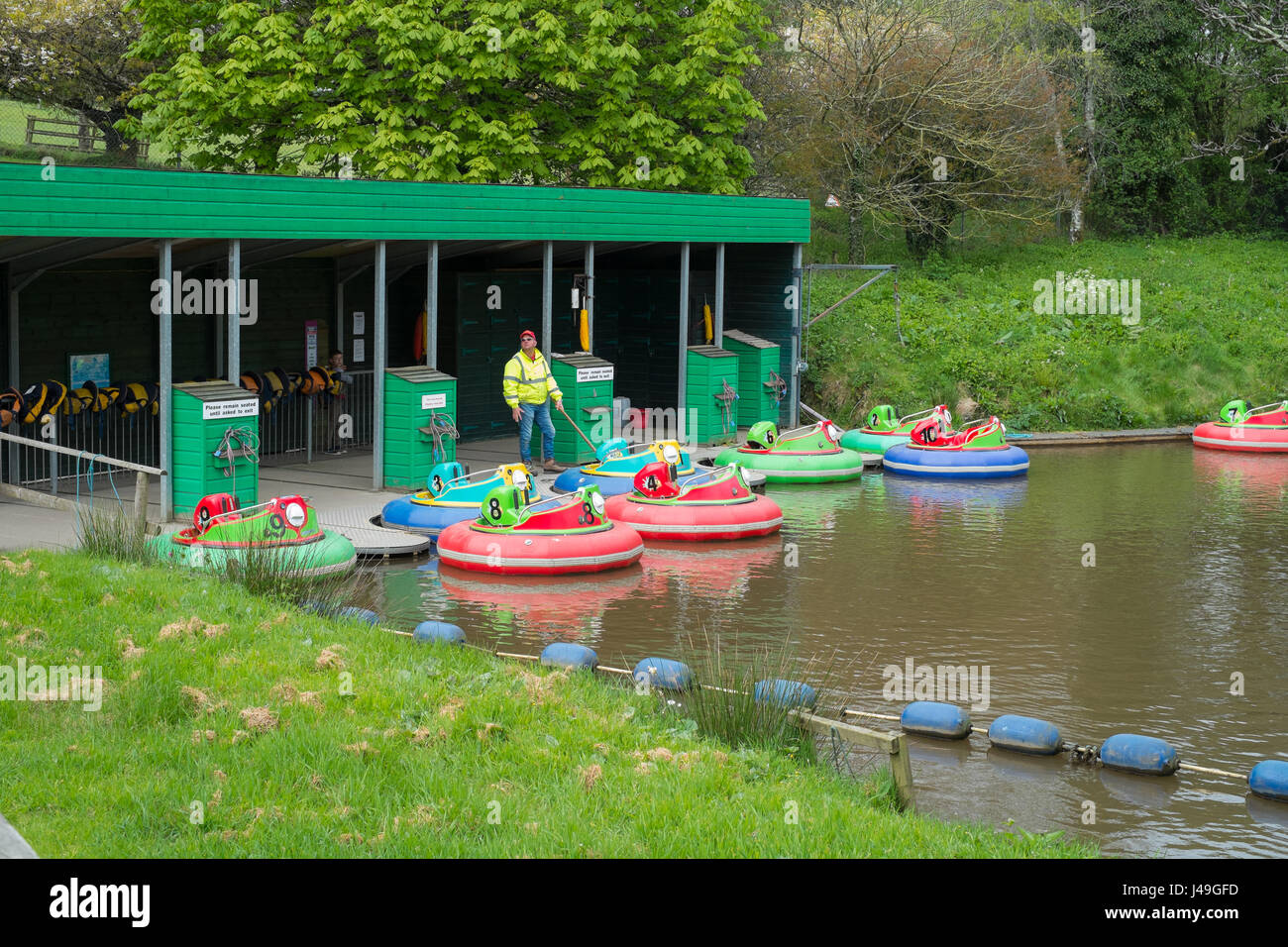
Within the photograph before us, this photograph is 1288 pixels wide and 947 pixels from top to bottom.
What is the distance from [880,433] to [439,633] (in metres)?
13.9

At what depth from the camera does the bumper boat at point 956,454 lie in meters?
22.1

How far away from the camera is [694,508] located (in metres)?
16.8

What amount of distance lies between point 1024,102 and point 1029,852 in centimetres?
3220

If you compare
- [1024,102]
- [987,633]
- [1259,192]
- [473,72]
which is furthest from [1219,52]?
[987,633]

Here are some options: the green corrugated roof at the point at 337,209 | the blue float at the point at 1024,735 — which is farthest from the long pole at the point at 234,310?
the blue float at the point at 1024,735

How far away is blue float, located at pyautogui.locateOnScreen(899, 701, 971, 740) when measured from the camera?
9.85m

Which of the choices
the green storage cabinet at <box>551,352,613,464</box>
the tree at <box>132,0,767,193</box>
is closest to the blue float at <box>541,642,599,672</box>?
the green storage cabinet at <box>551,352,613,464</box>

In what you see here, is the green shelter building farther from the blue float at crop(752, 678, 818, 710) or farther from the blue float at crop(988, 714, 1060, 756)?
the blue float at crop(988, 714, 1060, 756)

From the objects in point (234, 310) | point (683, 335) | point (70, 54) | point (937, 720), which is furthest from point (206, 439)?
point (70, 54)

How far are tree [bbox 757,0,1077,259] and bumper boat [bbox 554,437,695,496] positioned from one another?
53.9 ft

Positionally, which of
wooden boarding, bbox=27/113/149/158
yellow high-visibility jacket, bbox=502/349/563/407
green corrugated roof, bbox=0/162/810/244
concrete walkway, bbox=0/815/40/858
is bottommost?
concrete walkway, bbox=0/815/40/858

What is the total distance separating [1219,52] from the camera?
44.2 m

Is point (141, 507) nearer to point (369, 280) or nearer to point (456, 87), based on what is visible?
point (369, 280)

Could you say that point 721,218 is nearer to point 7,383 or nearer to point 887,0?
point 7,383
